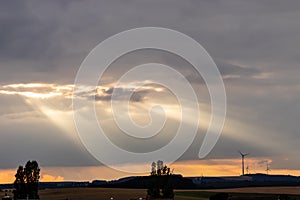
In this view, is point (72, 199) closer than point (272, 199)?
No

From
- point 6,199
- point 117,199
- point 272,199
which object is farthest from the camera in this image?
point 117,199

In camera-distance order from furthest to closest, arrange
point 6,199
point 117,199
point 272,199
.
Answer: point 117,199
point 272,199
point 6,199

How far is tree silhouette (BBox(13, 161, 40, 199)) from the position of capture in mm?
182625

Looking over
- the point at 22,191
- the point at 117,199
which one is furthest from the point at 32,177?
the point at 117,199

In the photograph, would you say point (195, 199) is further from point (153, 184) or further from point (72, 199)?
point (72, 199)

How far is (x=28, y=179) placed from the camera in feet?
612

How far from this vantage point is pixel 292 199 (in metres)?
166

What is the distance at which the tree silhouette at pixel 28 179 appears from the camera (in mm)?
182625

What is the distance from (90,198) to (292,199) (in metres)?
54.0

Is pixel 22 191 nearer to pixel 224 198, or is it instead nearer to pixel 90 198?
pixel 90 198

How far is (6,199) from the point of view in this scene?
434ft

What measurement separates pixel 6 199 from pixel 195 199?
63167mm

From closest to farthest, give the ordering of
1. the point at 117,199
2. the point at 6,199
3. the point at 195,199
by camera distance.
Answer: the point at 6,199 → the point at 117,199 → the point at 195,199

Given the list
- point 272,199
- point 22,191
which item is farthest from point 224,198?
point 22,191
